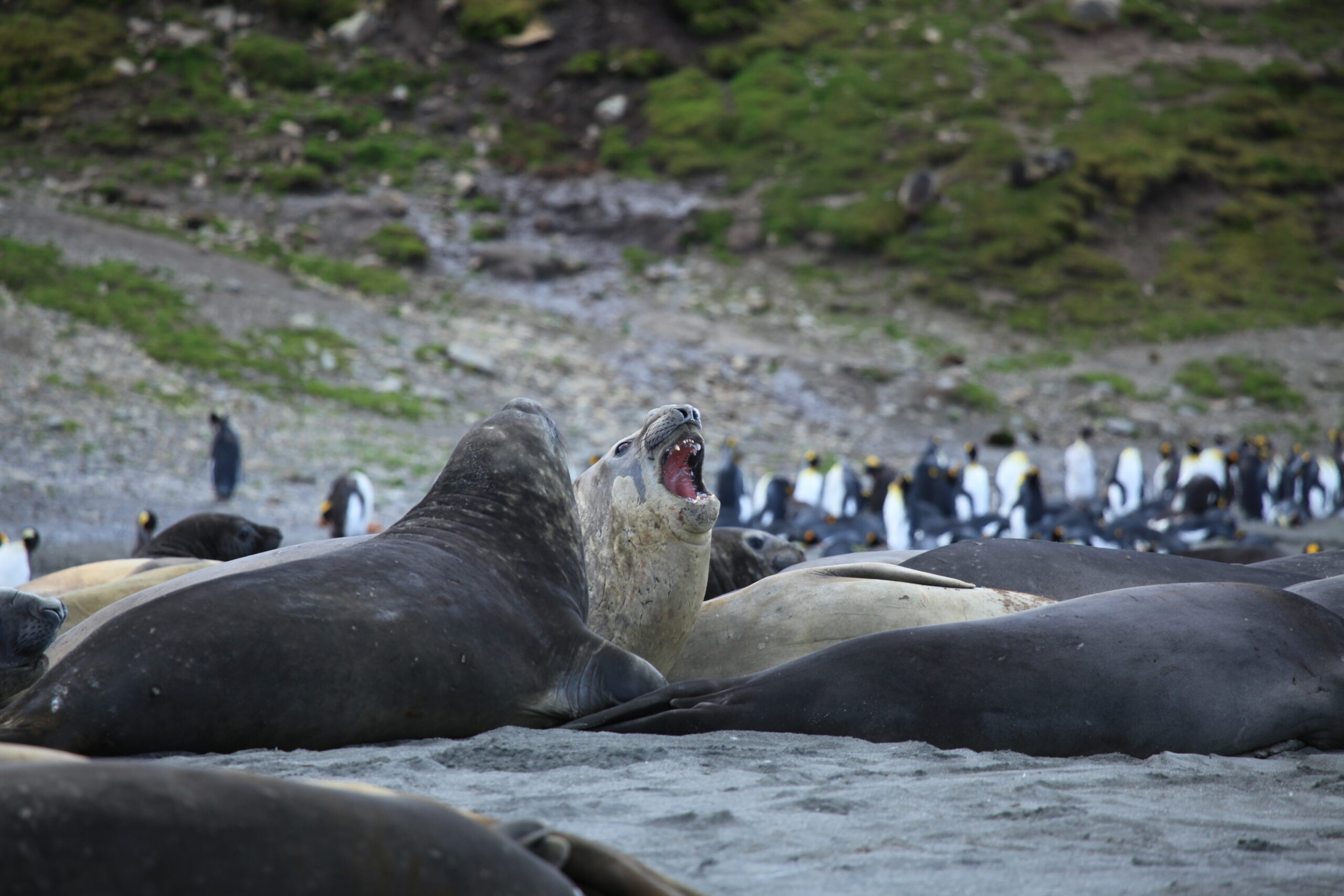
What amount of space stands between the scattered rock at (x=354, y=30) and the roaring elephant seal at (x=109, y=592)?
1259 inches

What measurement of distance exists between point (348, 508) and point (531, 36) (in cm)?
2646

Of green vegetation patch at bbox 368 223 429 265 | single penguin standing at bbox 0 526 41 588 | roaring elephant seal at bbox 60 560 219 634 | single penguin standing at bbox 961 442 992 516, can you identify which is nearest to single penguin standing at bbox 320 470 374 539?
single penguin standing at bbox 0 526 41 588

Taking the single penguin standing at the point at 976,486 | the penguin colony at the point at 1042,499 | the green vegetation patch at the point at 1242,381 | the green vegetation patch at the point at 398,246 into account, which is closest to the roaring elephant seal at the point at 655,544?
the penguin colony at the point at 1042,499

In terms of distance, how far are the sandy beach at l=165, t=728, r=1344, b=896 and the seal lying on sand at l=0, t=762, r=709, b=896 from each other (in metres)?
0.49

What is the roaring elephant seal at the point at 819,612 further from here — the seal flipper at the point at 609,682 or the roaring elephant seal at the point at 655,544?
the seal flipper at the point at 609,682

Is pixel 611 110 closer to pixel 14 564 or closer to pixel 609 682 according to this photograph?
pixel 14 564

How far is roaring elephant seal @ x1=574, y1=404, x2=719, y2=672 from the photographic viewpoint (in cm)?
437

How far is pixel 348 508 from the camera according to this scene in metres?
11.8

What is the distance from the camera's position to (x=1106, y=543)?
1191cm

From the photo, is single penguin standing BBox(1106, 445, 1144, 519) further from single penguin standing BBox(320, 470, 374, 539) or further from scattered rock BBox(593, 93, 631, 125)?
scattered rock BBox(593, 93, 631, 125)

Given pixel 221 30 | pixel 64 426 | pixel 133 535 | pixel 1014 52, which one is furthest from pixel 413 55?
pixel 133 535

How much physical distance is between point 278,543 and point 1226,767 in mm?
6114

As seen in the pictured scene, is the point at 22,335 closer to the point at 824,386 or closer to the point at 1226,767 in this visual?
the point at 824,386

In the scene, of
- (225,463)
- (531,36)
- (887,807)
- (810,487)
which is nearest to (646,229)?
(531,36)
